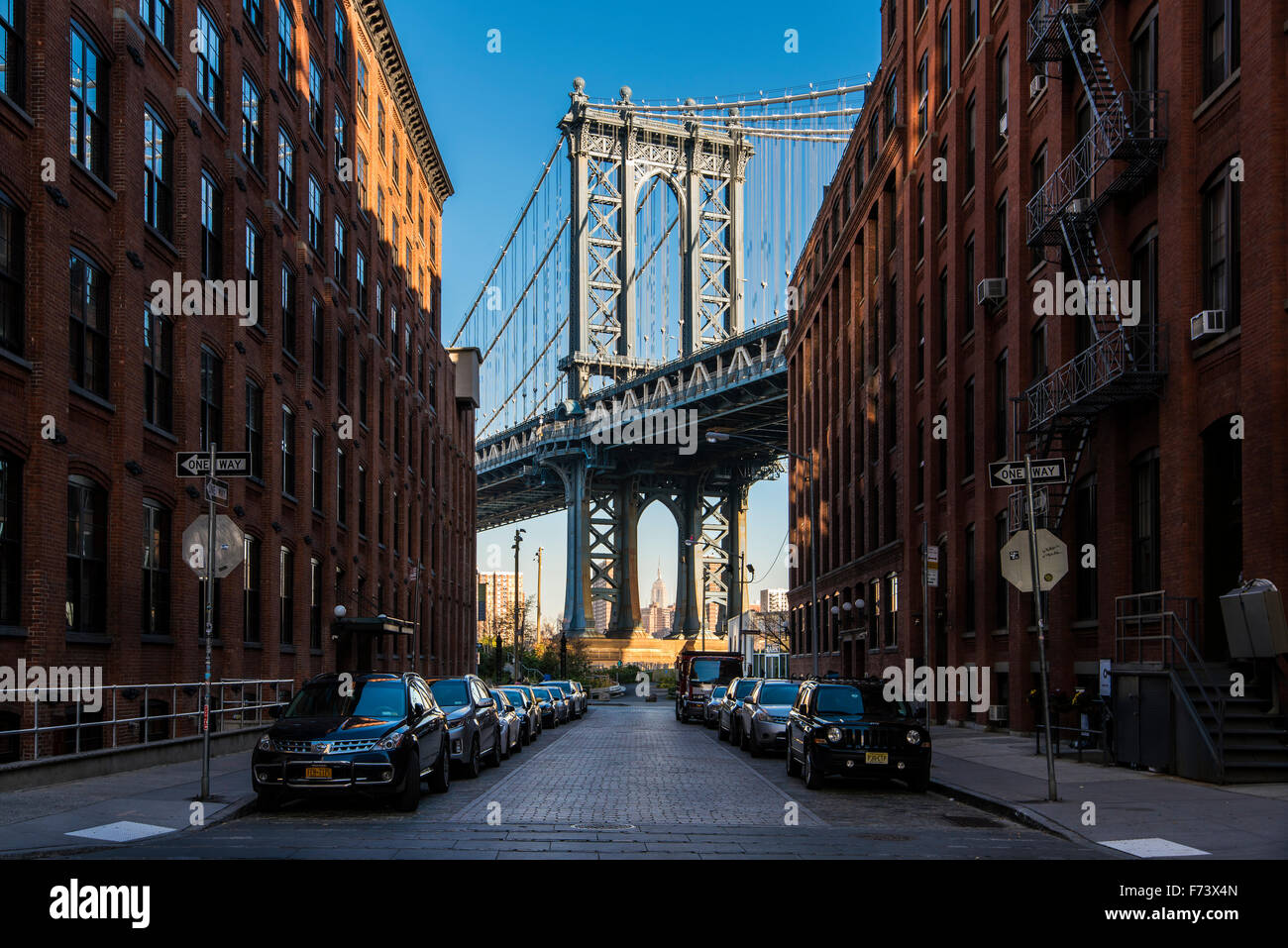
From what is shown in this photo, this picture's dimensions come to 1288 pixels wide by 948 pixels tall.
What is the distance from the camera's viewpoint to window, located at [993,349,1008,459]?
3175 centimetres

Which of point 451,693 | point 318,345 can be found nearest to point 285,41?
point 318,345

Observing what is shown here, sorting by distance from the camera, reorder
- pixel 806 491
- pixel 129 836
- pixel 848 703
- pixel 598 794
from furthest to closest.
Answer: pixel 806 491
pixel 848 703
pixel 598 794
pixel 129 836

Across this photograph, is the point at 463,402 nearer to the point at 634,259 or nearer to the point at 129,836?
the point at 634,259

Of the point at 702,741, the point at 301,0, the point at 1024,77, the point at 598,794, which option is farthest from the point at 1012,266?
the point at 301,0

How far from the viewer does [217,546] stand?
1591cm

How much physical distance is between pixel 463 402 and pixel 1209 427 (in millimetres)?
52809

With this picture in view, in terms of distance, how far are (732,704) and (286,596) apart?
11.5m

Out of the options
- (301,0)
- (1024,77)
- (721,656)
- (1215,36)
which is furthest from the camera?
(721,656)

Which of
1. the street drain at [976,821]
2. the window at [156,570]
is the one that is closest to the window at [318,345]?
the window at [156,570]

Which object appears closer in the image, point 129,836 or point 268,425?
point 129,836

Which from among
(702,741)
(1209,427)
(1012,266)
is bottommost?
(702,741)

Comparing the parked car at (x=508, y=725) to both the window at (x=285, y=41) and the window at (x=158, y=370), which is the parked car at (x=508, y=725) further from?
the window at (x=285, y=41)

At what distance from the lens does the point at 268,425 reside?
103ft

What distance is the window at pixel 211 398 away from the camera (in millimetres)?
27125
